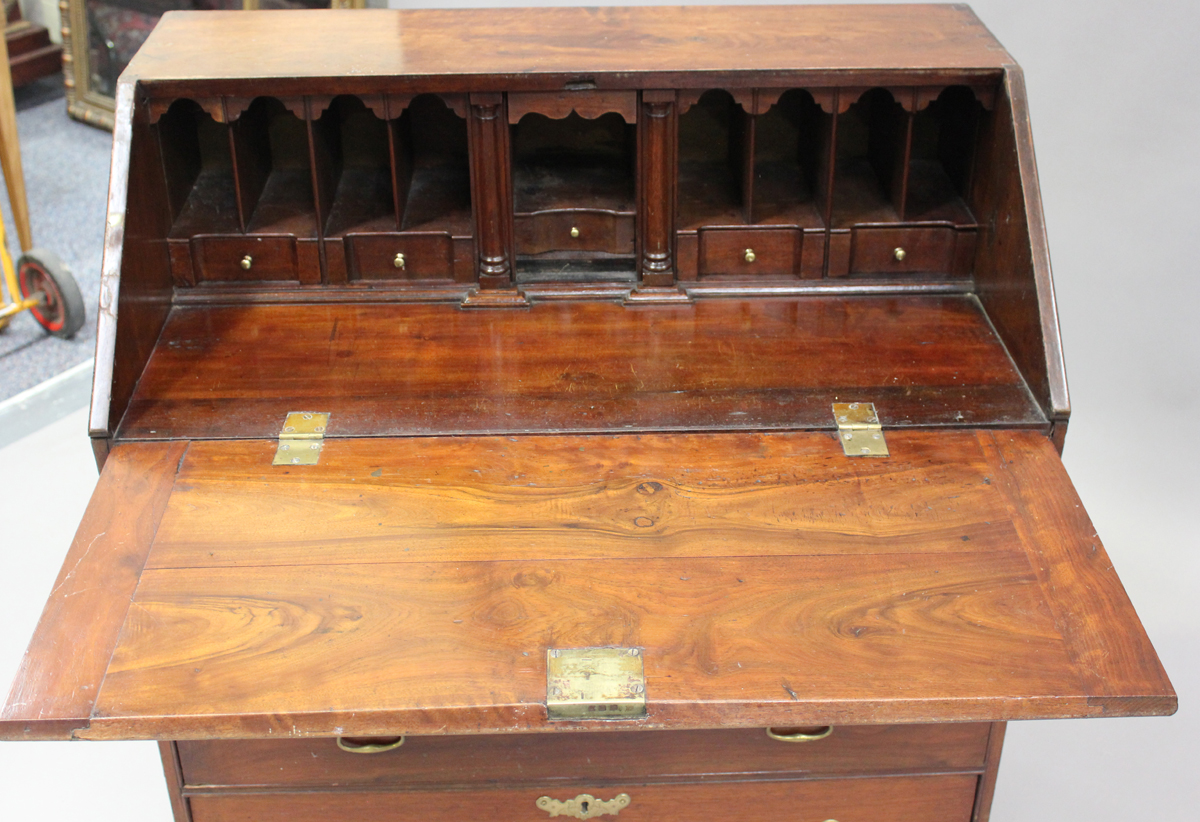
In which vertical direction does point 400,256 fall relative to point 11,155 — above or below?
above

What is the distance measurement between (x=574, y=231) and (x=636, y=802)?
3.41 feet

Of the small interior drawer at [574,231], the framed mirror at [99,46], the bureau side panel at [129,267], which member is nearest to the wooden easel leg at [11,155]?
the framed mirror at [99,46]

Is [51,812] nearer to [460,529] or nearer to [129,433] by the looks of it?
[129,433]

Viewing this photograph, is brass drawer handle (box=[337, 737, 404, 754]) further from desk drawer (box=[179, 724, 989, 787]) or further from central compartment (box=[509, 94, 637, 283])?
central compartment (box=[509, 94, 637, 283])

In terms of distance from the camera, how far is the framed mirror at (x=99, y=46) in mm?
4676

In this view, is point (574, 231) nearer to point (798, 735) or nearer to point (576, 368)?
point (576, 368)

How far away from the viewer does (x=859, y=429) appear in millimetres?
2084

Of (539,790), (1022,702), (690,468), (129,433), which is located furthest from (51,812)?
(1022,702)

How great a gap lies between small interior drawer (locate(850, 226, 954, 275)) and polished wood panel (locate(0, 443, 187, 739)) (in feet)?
4.12

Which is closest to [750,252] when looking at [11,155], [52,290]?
[52,290]

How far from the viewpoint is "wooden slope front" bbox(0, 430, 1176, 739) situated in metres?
1.67

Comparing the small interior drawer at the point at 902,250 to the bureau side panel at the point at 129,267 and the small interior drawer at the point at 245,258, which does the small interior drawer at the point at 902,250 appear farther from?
the bureau side panel at the point at 129,267

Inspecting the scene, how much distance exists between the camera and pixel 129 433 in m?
2.08

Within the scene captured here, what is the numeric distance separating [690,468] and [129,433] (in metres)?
0.89
